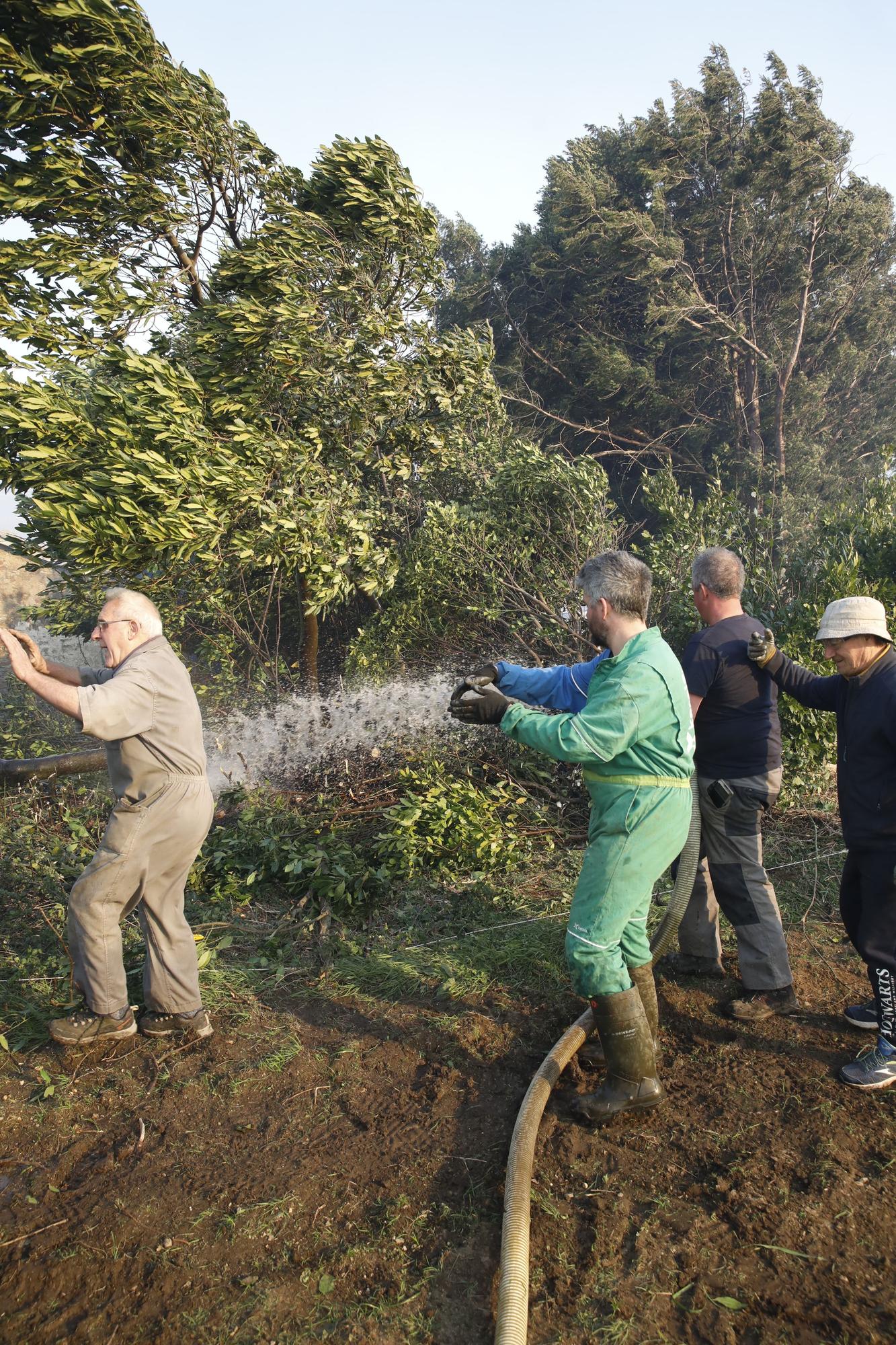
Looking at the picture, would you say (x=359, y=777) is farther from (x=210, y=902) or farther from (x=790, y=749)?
(x=790, y=749)

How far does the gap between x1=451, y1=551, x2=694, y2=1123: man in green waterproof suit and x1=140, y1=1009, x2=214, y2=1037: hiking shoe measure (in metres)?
1.62

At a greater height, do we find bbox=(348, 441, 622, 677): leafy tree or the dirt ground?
bbox=(348, 441, 622, 677): leafy tree

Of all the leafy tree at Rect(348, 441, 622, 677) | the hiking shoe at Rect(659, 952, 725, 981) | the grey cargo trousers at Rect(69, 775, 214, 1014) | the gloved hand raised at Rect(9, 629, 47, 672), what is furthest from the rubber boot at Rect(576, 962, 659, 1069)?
the leafy tree at Rect(348, 441, 622, 677)

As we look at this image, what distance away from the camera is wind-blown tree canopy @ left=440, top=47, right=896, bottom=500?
21.1 m

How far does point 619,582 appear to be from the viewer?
124 inches

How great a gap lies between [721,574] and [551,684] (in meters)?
1.07

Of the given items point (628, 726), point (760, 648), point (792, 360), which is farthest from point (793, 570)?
point (792, 360)

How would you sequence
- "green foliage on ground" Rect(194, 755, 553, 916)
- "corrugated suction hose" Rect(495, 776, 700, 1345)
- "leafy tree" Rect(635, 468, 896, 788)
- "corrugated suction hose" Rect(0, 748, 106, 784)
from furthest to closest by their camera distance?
"leafy tree" Rect(635, 468, 896, 788) < "corrugated suction hose" Rect(0, 748, 106, 784) < "green foliage on ground" Rect(194, 755, 553, 916) < "corrugated suction hose" Rect(495, 776, 700, 1345)

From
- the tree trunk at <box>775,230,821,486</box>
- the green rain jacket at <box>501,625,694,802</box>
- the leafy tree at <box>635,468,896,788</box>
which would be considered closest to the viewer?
the green rain jacket at <box>501,625,694,802</box>

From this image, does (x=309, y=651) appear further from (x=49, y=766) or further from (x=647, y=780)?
(x=647, y=780)

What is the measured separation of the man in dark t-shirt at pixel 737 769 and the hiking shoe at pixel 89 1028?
8.66 ft

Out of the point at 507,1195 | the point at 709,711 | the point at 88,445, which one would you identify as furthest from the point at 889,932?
the point at 88,445

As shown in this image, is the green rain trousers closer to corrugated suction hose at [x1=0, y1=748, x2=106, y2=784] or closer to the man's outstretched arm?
the man's outstretched arm

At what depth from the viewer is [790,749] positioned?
6719mm
